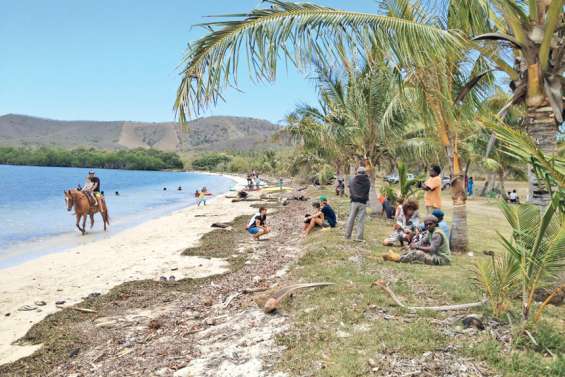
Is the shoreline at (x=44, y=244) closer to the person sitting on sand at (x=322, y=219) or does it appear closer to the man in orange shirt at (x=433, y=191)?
the person sitting on sand at (x=322, y=219)

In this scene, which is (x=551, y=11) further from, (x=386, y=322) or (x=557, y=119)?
(x=386, y=322)

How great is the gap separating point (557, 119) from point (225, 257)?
26.2 feet

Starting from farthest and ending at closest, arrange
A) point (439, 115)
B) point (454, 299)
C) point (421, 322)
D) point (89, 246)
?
point (89, 246) < point (439, 115) < point (454, 299) < point (421, 322)

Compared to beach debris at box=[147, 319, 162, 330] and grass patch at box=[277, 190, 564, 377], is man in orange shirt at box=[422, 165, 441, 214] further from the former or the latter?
beach debris at box=[147, 319, 162, 330]

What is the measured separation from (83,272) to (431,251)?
26.5 ft

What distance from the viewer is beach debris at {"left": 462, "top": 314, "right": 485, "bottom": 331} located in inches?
161

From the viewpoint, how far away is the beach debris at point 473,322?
161 inches

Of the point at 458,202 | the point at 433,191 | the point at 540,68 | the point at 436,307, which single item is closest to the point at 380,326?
the point at 436,307

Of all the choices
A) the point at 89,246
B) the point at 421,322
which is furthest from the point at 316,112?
the point at 421,322

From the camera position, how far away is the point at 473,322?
411 centimetres

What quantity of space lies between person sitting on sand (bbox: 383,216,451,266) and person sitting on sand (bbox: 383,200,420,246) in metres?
1.43

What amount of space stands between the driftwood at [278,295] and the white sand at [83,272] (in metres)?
3.24

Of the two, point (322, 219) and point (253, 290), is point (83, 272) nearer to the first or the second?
point (253, 290)

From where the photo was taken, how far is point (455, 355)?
3.64 metres
